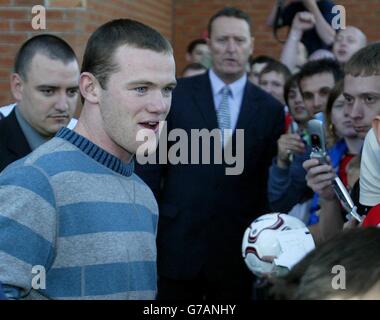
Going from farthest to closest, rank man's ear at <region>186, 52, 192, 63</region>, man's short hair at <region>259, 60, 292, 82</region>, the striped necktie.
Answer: man's ear at <region>186, 52, 192, 63</region>, man's short hair at <region>259, 60, 292, 82</region>, the striped necktie

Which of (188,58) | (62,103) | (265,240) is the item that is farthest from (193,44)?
(265,240)

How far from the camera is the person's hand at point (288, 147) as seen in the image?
4140mm

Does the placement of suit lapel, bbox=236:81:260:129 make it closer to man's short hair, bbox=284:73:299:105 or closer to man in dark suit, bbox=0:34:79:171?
man's short hair, bbox=284:73:299:105

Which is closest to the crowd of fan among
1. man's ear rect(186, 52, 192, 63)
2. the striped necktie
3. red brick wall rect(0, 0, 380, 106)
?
the striped necktie

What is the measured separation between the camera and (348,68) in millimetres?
3367

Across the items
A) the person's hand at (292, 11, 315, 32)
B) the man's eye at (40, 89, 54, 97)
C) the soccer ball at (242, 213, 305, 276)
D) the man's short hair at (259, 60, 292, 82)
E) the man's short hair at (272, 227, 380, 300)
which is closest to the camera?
the man's short hair at (272, 227, 380, 300)

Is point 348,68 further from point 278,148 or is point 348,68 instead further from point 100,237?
point 100,237

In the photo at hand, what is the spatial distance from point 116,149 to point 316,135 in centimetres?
131

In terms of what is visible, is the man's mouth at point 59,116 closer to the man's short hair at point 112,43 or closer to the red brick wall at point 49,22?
the red brick wall at point 49,22

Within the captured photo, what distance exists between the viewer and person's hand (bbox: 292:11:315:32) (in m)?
6.42

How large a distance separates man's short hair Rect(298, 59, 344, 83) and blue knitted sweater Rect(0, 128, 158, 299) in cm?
248

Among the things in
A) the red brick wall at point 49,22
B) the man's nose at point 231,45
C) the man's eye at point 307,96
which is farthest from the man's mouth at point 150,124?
the red brick wall at point 49,22

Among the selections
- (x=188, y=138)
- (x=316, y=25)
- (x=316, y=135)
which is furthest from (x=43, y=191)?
(x=316, y=25)

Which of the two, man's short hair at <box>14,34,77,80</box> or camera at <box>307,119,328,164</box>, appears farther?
man's short hair at <box>14,34,77,80</box>
